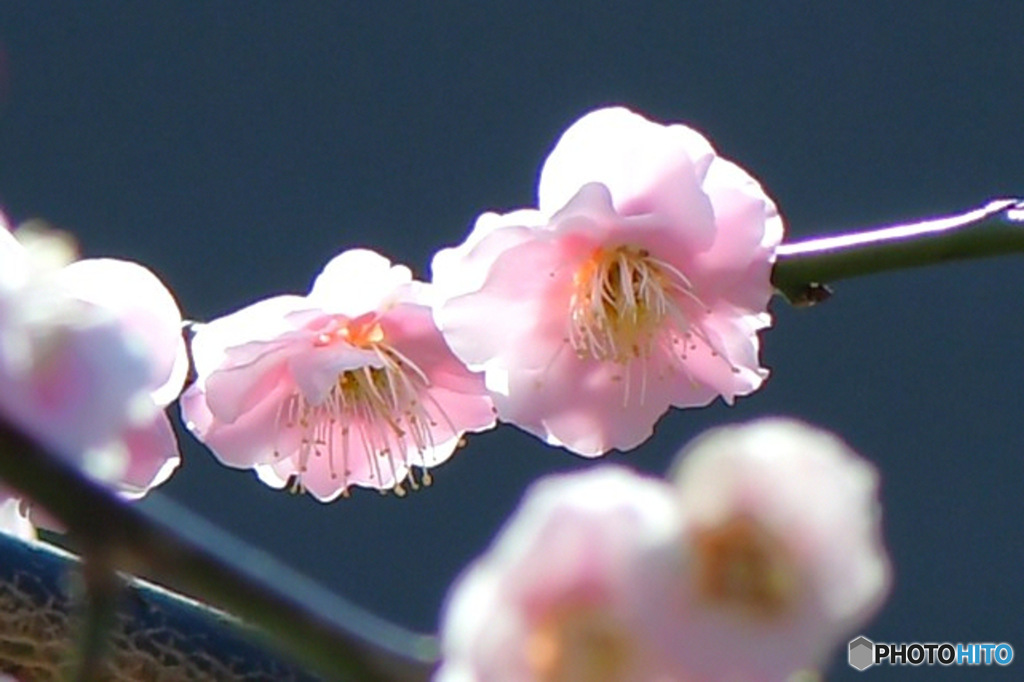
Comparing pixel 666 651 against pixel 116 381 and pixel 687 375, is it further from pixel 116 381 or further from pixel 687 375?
pixel 687 375

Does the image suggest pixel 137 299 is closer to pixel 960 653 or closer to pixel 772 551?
pixel 772 551

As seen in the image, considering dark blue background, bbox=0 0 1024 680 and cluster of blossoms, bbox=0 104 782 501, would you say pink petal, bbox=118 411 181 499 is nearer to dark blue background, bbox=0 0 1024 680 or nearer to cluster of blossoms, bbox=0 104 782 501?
cluster of blossoms, bbox=0 104 782 501

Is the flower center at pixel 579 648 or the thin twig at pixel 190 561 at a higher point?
the flower center at pixel 579 648

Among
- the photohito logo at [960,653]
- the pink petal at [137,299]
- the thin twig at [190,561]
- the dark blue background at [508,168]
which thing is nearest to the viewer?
the thin twig at [190,561]

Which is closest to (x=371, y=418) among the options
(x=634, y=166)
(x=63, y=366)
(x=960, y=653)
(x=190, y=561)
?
(x=634, y=166)

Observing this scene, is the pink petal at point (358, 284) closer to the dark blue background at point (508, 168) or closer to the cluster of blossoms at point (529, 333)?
the cluster of blossoms at point (529, 333)

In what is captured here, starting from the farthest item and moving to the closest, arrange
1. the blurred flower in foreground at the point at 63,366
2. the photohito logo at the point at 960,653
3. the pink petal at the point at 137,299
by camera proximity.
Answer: the photohito logo at the point at 960,653, the pink petal at the point at 137,299, the blurred flower in foreground at the point at 63,366

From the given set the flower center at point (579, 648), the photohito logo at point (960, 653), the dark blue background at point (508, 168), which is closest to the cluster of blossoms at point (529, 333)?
the flower center at point (579, 648)

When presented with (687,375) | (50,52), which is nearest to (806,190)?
(50,52)
